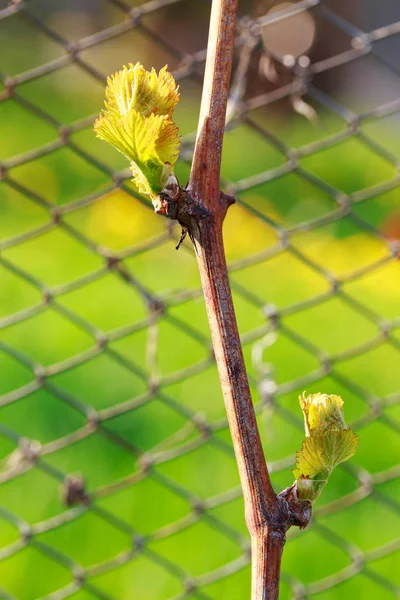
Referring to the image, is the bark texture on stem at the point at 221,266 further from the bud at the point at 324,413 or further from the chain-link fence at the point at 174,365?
the chain-link fence at the point at 174,365

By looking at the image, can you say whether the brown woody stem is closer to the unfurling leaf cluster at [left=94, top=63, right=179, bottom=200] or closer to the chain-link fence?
the unfurling leaf cluster at [left=94, top=63, right=179, bottom=200]

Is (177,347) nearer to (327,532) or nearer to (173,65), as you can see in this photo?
(327,532)

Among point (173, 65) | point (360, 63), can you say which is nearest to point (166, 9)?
point (173, 65)

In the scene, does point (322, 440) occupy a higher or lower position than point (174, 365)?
lower

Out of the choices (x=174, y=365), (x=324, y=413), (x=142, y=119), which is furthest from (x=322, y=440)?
(x=174, y=365)

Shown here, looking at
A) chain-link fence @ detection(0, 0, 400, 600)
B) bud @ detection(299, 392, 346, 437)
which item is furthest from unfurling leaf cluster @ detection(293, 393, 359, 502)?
chain-link fence @ detection(0, 0, 400, 600)

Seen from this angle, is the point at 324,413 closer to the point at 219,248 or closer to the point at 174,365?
the point at 219,248
